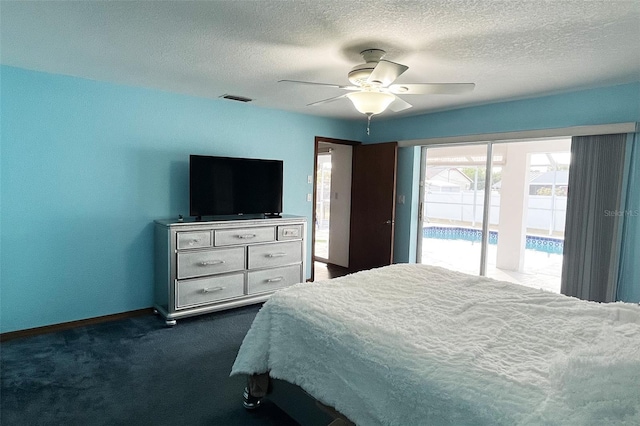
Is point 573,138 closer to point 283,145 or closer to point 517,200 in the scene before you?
point 517,200

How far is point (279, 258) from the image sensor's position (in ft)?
14.0

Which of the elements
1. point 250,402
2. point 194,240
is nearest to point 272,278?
point 194,240

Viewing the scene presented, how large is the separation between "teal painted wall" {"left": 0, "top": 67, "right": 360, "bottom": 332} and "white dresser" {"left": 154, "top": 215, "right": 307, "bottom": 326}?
36 cm

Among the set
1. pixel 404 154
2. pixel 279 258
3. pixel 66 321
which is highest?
pixel 404 154

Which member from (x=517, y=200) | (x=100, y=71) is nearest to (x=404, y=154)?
(x=517, y=200)

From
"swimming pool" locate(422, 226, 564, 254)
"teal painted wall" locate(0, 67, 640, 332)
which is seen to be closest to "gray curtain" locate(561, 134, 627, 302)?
"teal painted wall" locate(0, 67, 640, 332)

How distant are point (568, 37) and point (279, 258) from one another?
3.24 meters

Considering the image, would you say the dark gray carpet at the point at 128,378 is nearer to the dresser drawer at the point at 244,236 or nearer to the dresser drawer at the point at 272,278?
the dresser drawer at the point at 272,278

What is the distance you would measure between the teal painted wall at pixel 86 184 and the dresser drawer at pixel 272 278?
1065 mm

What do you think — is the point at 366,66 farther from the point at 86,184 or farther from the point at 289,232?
the point at 86,184

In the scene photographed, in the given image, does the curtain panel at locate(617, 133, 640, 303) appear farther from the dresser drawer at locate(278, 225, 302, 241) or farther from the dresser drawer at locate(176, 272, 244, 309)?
the dresser drawer at locate(176, 272, 244, 309)

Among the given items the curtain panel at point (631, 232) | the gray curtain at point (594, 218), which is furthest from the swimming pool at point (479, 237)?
the curtain panel at point (631, 232)

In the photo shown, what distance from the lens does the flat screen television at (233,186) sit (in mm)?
3869

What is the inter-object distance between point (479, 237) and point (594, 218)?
294cm
